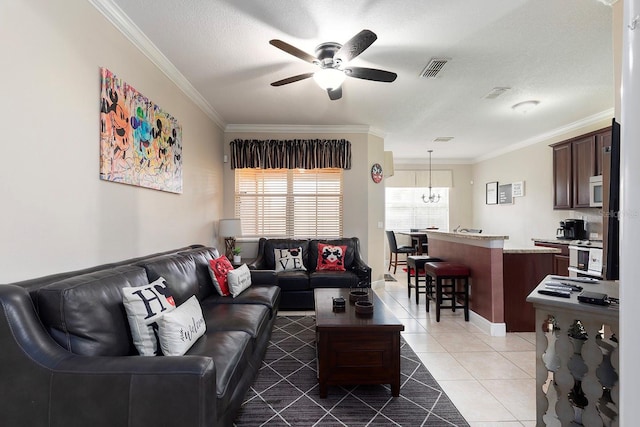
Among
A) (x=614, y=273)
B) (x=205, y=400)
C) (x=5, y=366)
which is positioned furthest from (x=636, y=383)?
(x=5, y=366)

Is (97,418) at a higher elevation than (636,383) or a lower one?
lower

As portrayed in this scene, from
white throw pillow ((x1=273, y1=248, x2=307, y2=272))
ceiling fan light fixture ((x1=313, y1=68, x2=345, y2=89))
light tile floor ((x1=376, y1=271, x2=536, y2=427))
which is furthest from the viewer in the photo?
white throw pillow ((x1=273, y1=248, x2=307, y2=272))

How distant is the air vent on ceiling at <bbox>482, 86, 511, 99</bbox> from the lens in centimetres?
373

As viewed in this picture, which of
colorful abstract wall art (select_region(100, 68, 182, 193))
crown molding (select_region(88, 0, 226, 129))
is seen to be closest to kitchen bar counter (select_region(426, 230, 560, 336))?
colorful abstract wall art (select_region(100, 68, 182, 193))

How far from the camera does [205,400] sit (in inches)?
49.9

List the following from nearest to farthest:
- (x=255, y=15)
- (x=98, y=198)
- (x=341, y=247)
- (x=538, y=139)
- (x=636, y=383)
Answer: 1. (x=636, y=383)
2. (x=98, y=198)
3. (x=255, y=15)
4. (x=341, y=247)
5. (x=538, y=139)

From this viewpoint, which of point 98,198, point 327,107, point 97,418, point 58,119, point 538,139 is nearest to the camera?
point 97,418

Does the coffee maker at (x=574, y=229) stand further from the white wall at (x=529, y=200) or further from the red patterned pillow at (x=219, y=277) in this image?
the red patterned pillow at (x=219, y=277)

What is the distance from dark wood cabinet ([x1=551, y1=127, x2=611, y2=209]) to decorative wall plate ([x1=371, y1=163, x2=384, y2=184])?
9.21 ft

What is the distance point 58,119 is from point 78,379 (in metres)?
1.41

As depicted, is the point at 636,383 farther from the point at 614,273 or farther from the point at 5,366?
the point at 5,366

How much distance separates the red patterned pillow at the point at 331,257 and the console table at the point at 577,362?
3055mm

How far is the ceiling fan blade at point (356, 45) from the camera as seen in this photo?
84.7 inches

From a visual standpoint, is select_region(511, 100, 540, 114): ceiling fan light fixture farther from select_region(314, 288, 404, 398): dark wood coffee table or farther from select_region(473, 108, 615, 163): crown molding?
select_region(314, 288, 404, 398): dark wood coffee table
